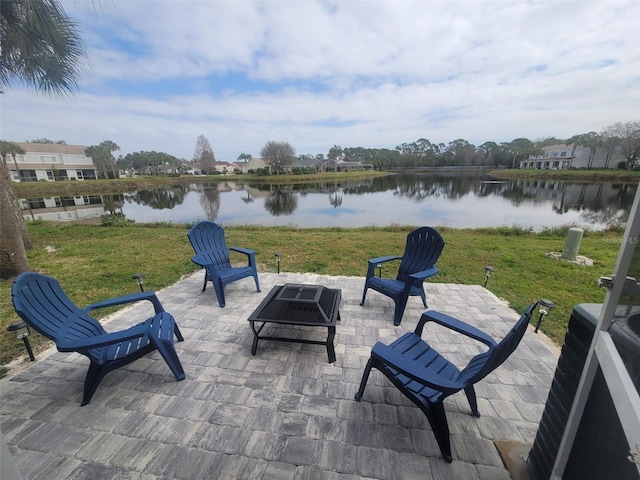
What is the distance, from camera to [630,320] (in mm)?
843

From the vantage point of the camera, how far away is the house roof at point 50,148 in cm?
3190

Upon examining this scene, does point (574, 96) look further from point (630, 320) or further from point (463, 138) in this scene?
point (463, 138)

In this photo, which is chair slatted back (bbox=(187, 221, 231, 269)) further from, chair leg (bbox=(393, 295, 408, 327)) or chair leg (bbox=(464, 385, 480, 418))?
chair leg (bbox=(464, 385, 480, 418))

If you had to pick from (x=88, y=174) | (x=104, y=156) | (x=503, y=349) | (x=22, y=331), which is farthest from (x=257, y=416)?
(x=88, y=174)

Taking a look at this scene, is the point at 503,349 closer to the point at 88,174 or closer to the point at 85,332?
the point at 85,332

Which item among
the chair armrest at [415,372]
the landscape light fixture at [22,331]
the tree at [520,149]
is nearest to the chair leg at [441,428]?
the chair armrest at [415,372]

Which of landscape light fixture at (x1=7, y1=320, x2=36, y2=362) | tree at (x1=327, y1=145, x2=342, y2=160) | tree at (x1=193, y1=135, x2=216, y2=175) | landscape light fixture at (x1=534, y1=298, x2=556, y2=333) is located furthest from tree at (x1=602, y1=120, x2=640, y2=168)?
tree at (x1=327, y1=145, x2=342, y2=160)

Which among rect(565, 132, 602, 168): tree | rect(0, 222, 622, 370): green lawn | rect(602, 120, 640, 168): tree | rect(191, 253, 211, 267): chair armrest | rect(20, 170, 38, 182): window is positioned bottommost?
rect(0, 222, 622, 370): green lawn

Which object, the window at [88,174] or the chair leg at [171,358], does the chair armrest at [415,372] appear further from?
the window at [88,174]

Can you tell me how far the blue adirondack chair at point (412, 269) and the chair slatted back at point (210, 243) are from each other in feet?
6.71

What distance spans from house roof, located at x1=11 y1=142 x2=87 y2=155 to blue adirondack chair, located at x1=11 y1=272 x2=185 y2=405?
1796 inches

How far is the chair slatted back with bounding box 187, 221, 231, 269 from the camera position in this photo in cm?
338

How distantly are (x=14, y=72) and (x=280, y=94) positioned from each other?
1756 centimetres

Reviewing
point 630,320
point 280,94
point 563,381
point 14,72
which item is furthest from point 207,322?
point 280,94
